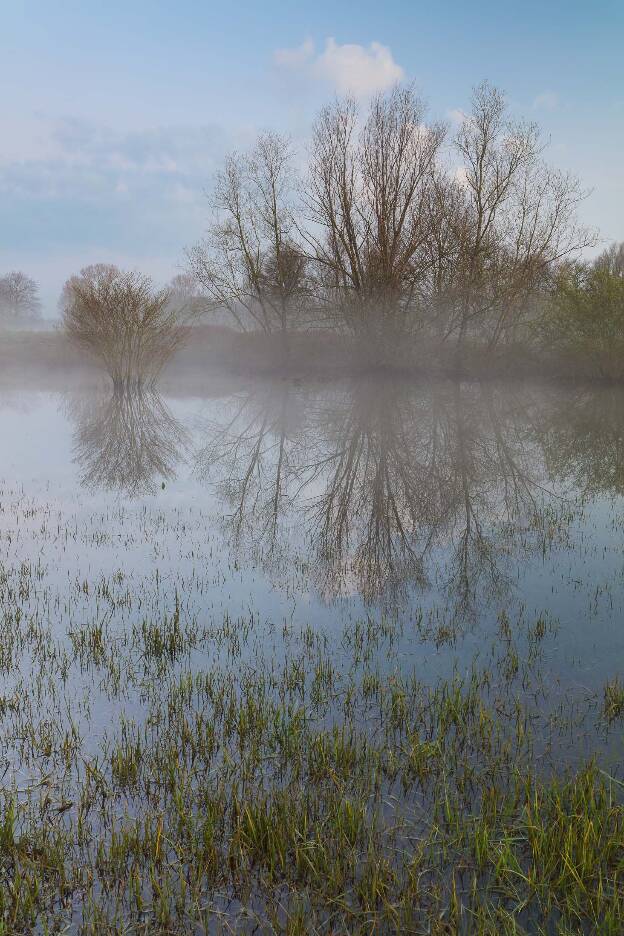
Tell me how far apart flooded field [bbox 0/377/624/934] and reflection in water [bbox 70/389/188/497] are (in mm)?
1505

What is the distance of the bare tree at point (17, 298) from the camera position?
3391 inches

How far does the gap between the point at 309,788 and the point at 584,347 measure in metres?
32.8

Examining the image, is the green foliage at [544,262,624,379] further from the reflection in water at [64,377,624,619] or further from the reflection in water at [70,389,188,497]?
the reflection in water at [70,389,188,497]

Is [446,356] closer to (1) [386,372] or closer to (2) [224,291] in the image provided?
(1) [386,372]

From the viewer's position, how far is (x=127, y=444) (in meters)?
18.2

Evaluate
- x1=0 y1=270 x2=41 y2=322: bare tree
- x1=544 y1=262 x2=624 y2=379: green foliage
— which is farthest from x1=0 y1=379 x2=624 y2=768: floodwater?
x1=0 y1=270 x2=41 y2=322: bare tree

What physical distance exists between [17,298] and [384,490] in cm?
8709

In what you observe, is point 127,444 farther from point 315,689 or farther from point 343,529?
point 315,689

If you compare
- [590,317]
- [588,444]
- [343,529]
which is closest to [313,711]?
[343,529]

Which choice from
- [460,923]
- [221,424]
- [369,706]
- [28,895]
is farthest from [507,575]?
[221,424]

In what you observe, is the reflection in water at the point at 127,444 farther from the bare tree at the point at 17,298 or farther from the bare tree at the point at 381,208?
the bare tree at the point at 17,298

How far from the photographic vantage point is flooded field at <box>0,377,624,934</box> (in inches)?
121

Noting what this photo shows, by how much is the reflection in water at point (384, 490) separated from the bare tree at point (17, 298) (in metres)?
72.8

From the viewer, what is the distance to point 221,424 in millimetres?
22984
